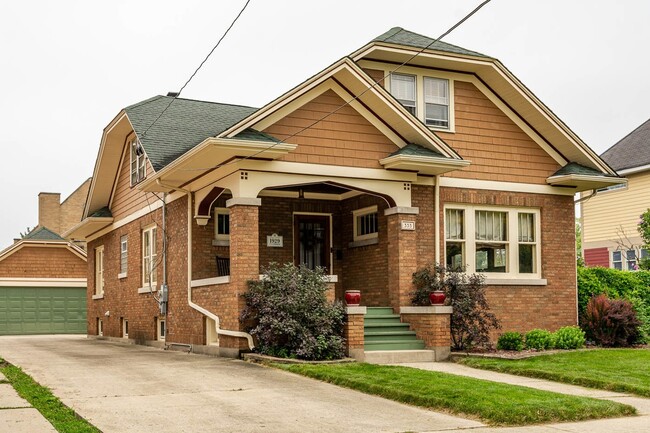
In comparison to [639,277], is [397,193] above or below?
above

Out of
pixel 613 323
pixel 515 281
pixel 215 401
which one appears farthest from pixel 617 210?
pixel 215 401

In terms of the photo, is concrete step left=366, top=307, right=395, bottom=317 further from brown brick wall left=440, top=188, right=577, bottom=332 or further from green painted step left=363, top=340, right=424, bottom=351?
brown brick wall left=440, top=188, right=577, bottom=332

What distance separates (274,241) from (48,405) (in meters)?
9.66

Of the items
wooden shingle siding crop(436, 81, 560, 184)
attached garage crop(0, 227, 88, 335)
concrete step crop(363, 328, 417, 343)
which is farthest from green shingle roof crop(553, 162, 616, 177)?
attached garage crop(0, 227, 88, 335)

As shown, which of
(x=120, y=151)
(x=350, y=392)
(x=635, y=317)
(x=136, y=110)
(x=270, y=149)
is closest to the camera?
(x=350, y=392)

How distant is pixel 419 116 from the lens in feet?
64.0

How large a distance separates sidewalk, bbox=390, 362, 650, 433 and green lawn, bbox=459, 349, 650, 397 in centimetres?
18

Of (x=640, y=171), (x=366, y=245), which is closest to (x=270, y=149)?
(x=366, y=245)

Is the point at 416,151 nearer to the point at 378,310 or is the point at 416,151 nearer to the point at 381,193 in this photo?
the point at 381,193

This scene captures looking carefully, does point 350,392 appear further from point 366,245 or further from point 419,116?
point 419,116

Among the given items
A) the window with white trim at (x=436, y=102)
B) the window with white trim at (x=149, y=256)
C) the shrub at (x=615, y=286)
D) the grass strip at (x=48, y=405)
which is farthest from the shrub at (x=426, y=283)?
the grass strip at (x=48, y=405)

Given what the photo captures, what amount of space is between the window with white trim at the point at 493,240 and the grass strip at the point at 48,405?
9680 mm

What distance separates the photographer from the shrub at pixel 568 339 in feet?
58.5

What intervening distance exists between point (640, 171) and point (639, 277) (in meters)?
10.7
